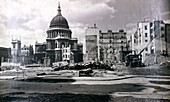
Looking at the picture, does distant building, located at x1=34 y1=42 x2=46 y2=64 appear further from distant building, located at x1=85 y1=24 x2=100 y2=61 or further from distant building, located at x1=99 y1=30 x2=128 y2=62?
distant building, located at x1=99 y1=30 x2=128 y2=62

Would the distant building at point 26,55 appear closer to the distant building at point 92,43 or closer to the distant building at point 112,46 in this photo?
the distant building at point 92,43

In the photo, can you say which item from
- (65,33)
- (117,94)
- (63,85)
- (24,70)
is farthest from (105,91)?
(24,70)

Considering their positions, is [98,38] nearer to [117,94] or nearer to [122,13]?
[122,13]

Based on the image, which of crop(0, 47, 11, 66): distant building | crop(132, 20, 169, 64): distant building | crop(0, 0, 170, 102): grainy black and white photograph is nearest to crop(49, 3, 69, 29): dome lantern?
crop(0, 0, 170, 102): grainy black and white photograph

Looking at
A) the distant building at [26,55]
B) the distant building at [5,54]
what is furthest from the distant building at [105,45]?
the distant building at [5,54]

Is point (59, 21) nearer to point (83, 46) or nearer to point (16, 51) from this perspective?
point (83, 46)

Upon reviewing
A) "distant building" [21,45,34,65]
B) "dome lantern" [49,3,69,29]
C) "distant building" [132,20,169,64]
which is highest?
"dome lantern" [49,3,69,29]
